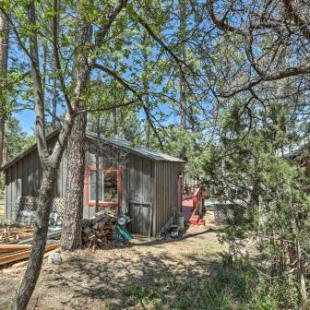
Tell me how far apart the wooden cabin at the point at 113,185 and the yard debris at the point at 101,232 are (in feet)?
3.98

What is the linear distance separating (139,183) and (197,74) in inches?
222

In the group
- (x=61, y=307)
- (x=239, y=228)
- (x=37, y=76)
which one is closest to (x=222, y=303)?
(x=239, y=228)

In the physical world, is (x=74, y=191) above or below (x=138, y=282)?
above

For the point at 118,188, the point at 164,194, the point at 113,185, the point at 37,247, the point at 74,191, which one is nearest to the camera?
the point at 37,247

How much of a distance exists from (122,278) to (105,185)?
494cm

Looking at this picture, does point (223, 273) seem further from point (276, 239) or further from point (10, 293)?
point (10, 293)

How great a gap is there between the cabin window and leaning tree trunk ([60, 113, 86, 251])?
2.95 m

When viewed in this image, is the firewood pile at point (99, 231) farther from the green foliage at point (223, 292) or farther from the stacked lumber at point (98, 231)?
the green foliage at point (223, 292)

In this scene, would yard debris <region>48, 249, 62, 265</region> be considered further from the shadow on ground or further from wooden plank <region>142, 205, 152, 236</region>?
wooden plank <region>142, 205, 152, 236</region>

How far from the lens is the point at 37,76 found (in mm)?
3697

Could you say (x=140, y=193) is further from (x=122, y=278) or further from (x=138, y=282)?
(x=138, y=282)

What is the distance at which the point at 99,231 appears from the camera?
8.34 meters

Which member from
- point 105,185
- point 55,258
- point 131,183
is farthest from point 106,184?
point 55,258

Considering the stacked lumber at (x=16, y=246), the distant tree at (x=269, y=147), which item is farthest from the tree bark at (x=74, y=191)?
the distant tree at (x=269, y=147)
